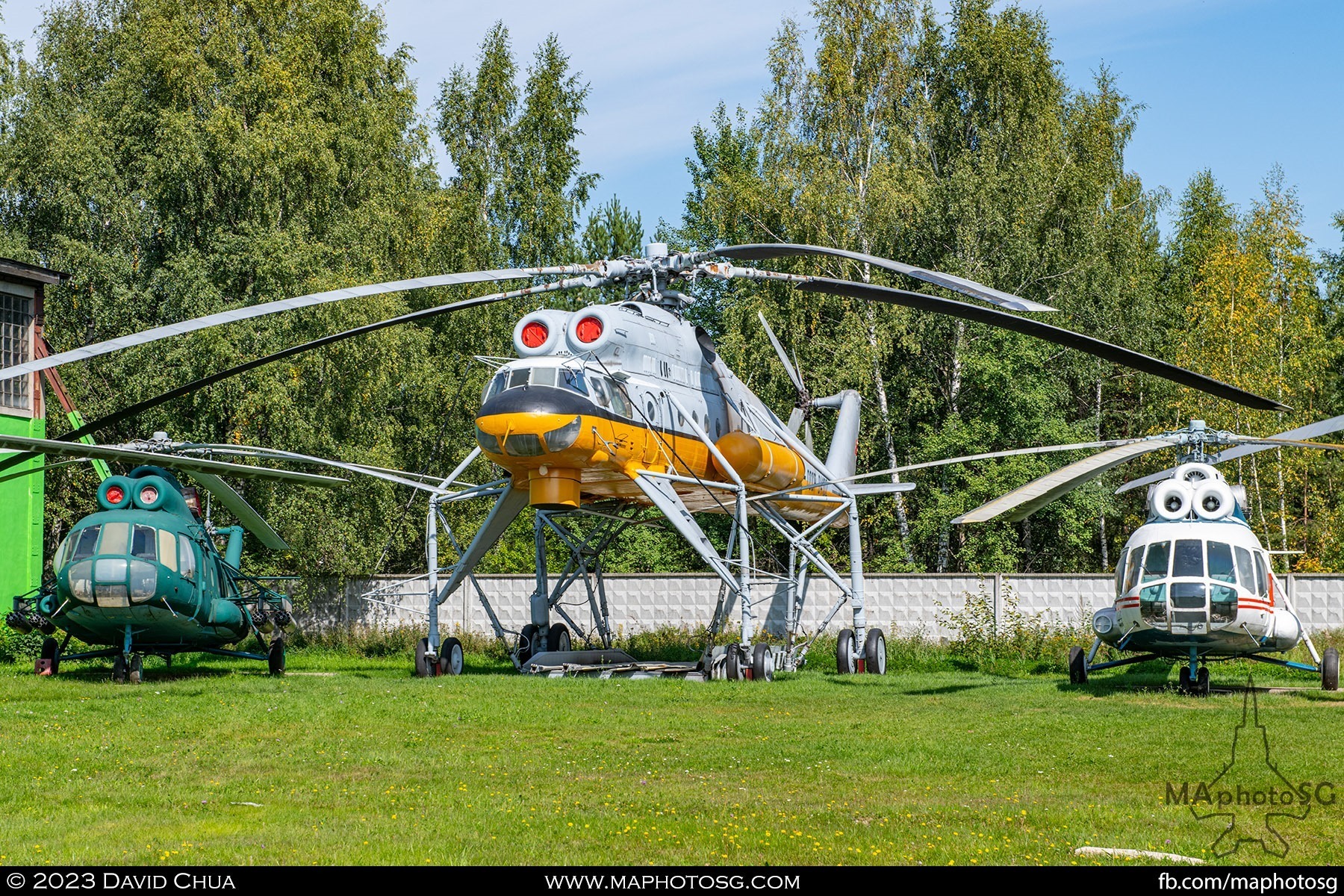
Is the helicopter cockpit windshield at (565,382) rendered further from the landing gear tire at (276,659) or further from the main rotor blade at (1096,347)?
the main rotor blade at (1096,347)

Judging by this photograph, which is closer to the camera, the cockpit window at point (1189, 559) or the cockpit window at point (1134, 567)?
the cockpit window at point (1189, 559)

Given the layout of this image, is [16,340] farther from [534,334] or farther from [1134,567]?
[1134,567]

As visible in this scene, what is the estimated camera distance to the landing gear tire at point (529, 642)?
21109 millimetres

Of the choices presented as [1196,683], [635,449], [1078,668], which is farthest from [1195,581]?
[635,449]

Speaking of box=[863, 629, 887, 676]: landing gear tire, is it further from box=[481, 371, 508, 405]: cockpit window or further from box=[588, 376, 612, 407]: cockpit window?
box=[481, 371, 508, 405]: cockpit window

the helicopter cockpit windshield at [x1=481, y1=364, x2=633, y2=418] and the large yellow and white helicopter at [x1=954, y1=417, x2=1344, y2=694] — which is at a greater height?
the helicopter cockpit windshield at [x1=481, y1=364, x2=633, y2=418]

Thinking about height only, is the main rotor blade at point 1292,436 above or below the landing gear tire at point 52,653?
Answer: above

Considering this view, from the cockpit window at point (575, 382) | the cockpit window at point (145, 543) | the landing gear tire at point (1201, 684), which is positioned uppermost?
the cockpit window at point (575, 382)

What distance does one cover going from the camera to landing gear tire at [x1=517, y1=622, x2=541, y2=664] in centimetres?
2111

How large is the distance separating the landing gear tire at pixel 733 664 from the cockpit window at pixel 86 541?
8244 mm

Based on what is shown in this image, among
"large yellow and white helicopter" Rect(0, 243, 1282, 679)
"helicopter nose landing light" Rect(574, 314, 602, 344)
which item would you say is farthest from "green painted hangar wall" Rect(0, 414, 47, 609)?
"helicopter nose landing light" Rect(574, 314, 602, 344)

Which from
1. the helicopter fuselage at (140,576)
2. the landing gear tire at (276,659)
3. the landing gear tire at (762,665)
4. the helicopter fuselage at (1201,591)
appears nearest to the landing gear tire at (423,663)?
the landing gear tire at (276,659)

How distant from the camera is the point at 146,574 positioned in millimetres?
17750

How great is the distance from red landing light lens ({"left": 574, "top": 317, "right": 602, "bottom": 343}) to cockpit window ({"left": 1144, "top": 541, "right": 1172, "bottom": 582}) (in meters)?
7.44
